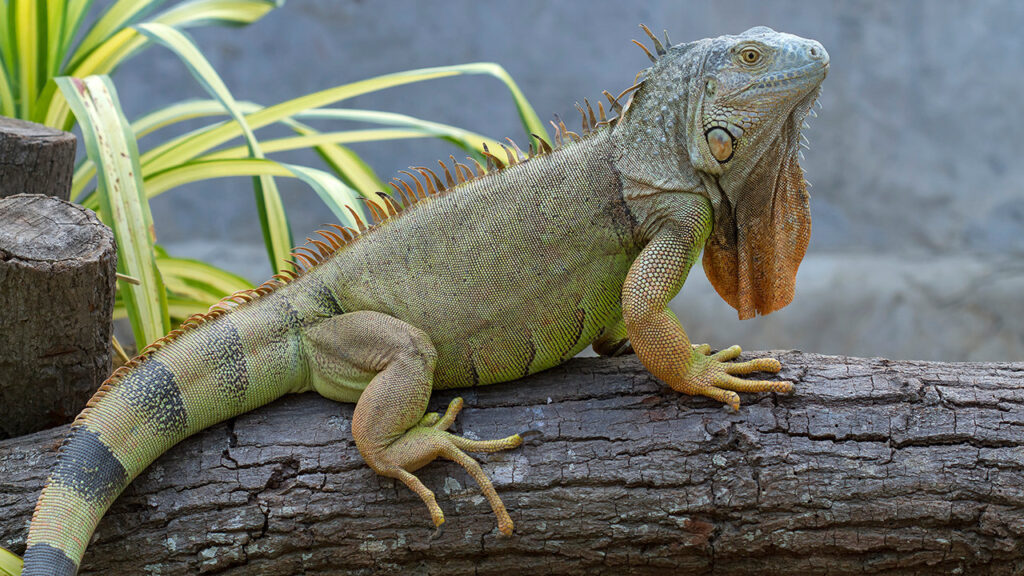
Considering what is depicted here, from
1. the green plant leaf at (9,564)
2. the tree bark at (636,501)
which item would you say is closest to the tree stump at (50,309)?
the tree bark at (636,501)

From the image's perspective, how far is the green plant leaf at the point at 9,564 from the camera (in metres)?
2.34

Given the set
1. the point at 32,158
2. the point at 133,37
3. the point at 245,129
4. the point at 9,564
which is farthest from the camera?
the point at 133,37

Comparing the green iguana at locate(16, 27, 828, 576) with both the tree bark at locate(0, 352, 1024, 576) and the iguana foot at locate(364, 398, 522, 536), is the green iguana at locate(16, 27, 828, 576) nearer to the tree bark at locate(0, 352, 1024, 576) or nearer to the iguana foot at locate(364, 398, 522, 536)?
the iguana foot at locate(364, 398, 522, 536)

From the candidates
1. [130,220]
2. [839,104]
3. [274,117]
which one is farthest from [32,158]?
[839,104]

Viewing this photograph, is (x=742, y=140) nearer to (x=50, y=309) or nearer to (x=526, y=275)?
(x=526, y=275)

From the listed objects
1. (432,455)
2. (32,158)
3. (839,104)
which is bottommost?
(432,455)

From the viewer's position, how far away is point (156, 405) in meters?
2.60

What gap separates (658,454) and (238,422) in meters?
1.48

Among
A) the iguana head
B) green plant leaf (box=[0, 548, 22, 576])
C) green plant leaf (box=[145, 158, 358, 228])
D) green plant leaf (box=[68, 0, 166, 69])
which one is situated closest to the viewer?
green plant leaf (box=[0, 548, 22, 576])

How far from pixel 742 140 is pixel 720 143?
0.08m

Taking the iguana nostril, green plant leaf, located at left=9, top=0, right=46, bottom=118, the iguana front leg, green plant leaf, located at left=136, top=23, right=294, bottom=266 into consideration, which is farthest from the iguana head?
green plant leaf, located at left=9, top=0, right=46, bottom=118

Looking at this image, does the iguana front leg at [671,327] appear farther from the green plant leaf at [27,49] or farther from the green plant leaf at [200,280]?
the green plant leaf at [27,49]

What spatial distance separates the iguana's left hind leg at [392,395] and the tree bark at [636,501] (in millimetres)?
87

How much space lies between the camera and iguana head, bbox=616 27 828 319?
268 cm
